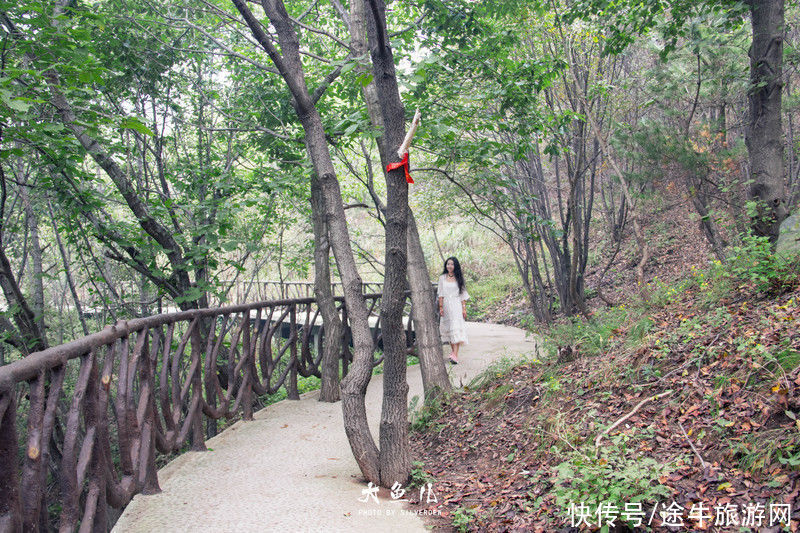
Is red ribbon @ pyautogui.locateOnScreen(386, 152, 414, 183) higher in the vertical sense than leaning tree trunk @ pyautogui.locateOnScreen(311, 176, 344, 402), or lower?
higher

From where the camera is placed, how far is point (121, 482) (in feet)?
10.6

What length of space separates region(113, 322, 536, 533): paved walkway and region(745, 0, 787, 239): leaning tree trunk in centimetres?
451

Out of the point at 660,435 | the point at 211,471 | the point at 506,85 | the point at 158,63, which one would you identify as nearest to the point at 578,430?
the point at 660,435

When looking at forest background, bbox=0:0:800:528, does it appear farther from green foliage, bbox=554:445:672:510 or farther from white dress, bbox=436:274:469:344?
green foliage, bbox=554:445:672:510

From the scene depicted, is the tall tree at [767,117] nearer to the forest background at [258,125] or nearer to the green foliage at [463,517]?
the forest background at [258,125]

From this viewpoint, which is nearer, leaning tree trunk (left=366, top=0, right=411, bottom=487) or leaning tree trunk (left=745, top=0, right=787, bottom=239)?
leaning tree trunk (left=366, top=0, right=411, bottom=487)

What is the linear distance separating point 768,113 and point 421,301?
13.3ft

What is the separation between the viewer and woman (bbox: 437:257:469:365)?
847 cm

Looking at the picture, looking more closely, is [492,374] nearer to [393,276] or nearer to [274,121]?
[393,276]

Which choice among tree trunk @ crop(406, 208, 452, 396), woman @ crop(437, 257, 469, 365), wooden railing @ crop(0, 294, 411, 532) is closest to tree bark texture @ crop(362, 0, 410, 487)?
wooden railing @ crop(0, 294, 411, 532)

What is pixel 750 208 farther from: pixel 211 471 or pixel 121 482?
pixel 121 482

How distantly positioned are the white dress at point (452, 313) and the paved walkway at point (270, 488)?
2829 millimetres

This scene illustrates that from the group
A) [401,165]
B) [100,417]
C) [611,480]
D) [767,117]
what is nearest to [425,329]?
[401,165]

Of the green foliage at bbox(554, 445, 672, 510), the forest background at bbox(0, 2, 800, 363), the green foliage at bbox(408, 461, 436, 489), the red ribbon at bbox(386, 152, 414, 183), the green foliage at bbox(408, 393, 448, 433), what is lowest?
the green foliage at bbox(408, 461, 436, 489)
